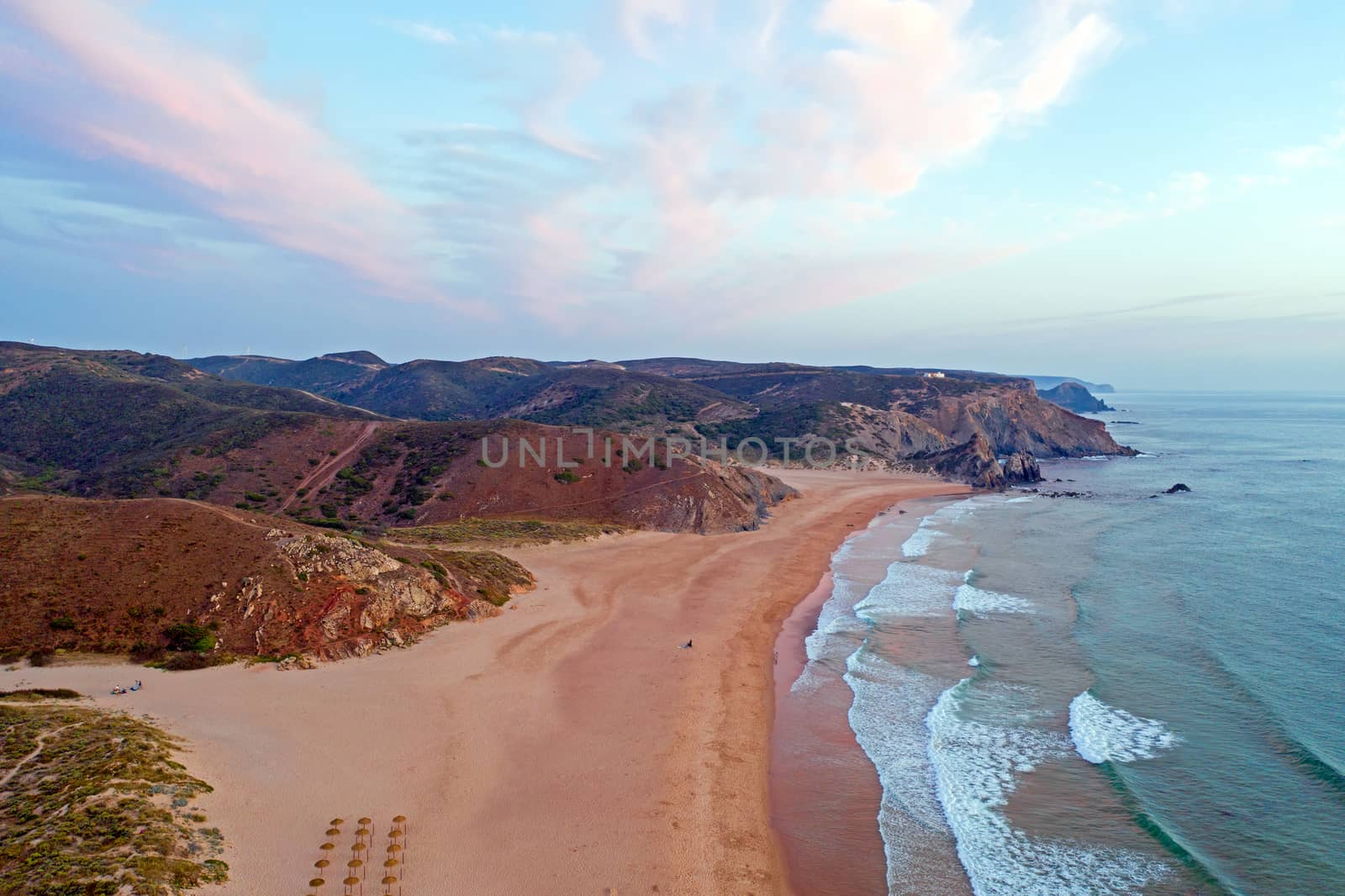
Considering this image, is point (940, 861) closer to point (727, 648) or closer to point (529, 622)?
point (727, 648)

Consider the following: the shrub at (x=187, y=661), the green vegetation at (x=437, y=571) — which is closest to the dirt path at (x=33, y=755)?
the shrub at (x=187, y=661)

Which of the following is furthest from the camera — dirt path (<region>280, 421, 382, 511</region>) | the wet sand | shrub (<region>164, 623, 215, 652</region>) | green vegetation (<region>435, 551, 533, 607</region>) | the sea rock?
the sea rock

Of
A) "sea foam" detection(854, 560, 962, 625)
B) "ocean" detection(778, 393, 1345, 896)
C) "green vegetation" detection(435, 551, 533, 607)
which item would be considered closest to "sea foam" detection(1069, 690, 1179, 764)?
"ocean" detection(778, 393, 1345, 896)

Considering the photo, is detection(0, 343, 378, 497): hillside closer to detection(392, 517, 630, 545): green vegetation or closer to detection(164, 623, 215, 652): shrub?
detection(392, 517, 630, 545): green vegetation

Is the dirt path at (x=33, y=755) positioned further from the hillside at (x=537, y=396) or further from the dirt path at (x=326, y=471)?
the hillside at (x=537, y=396)

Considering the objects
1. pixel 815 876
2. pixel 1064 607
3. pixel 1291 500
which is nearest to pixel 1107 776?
pixel 815 876

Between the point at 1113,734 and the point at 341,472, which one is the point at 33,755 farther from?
the point at 341,472
